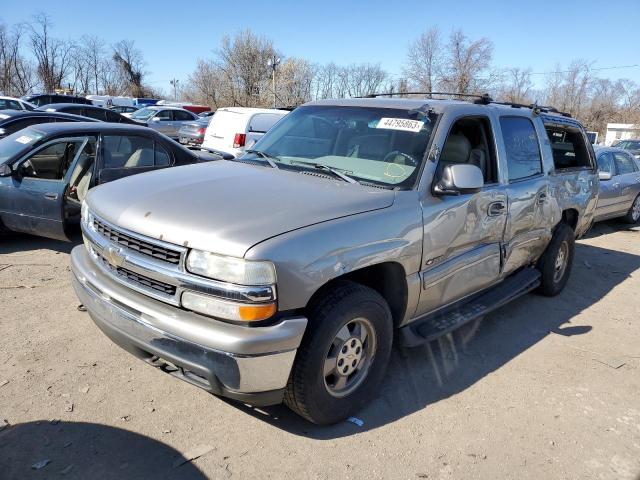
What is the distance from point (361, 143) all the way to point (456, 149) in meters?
0.76

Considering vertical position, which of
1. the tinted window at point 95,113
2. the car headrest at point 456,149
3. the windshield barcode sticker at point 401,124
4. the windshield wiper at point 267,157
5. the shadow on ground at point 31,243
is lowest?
the shadow on ground at point 31,243

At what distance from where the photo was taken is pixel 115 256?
286cm

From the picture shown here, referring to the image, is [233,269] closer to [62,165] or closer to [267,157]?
[267,157]

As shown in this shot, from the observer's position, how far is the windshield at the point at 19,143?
235 inches

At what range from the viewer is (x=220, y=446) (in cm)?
280

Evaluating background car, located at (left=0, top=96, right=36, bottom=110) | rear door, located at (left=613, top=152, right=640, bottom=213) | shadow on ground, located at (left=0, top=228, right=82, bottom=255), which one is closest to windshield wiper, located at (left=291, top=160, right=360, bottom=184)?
shadow on ground, located at (left=0, top=228, right=82, bottom=255)

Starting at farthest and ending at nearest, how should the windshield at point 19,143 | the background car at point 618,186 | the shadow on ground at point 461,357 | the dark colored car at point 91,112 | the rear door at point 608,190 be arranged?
the dark colored car at point 91,112 < the background car at point 618,186 < the rear door at point 608,190 < the windshield at point 19,143 < the shadow on ground at point 461,357

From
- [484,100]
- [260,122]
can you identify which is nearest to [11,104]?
[260,122]

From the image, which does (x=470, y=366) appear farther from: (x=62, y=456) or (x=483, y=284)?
(x=62, y=456)

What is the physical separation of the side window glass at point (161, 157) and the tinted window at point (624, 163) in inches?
340

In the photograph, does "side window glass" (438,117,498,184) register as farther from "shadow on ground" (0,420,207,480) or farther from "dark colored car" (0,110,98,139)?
"dark colored car" (0,110,98,139)

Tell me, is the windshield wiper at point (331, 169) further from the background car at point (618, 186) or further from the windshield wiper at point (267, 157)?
the background car at point (618, 186)

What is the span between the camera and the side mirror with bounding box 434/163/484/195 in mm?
3305

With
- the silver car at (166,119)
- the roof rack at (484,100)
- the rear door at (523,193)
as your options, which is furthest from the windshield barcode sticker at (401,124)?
the silver car at (166,119)
